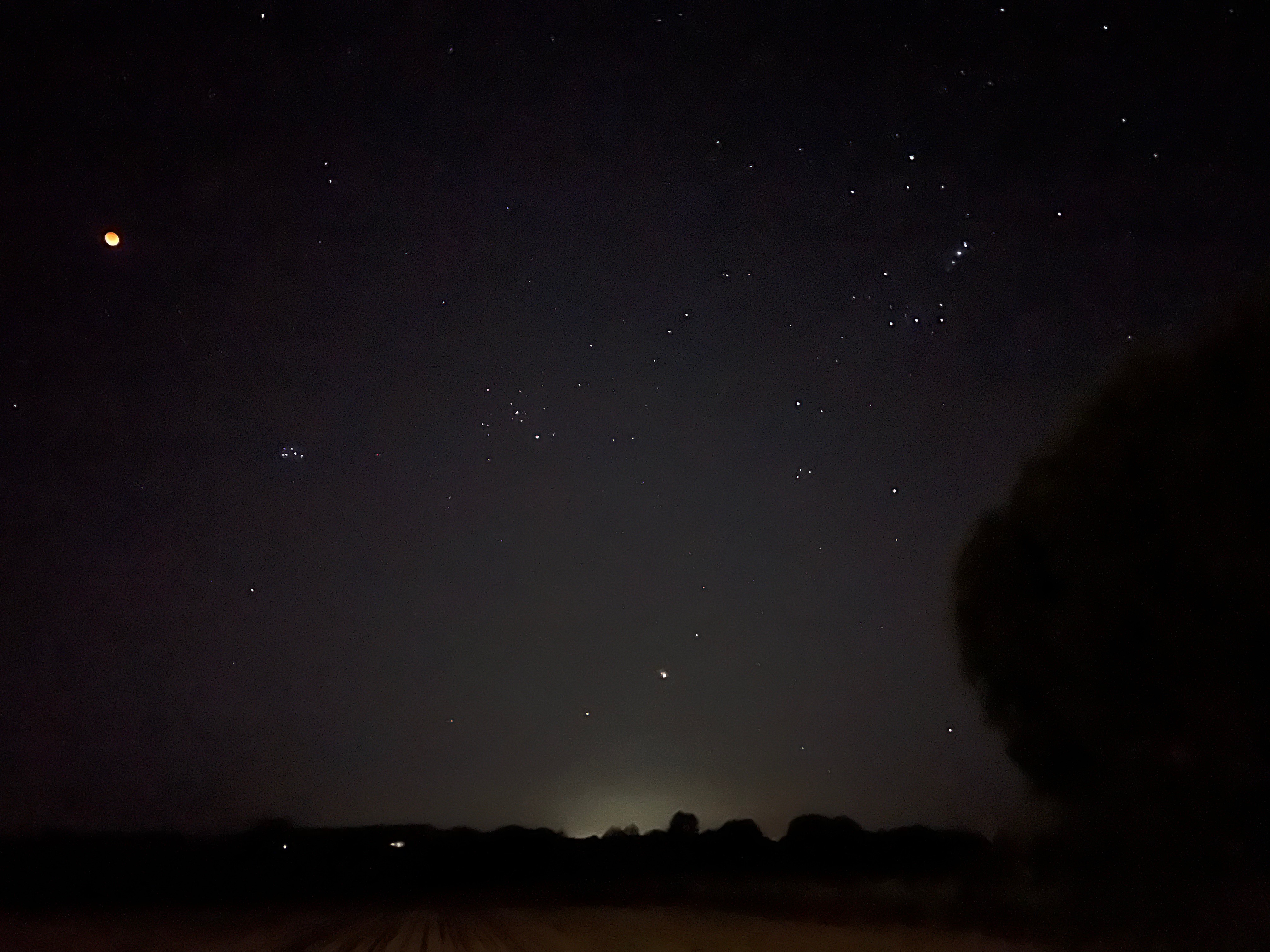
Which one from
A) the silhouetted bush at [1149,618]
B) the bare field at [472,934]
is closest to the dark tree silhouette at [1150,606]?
the silhouetted bush at [1149,618]

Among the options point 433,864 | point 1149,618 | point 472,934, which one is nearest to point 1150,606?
point 1149,618

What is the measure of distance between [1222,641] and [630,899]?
39.7 feet

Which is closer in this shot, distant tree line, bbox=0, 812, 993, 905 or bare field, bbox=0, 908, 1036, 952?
bare field, bbox=0, 908, 1036, 952

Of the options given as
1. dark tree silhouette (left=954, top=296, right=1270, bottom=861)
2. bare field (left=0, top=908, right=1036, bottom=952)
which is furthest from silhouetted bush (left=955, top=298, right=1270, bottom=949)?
bare field (left=0, top=908, right=1036, bottom=952)

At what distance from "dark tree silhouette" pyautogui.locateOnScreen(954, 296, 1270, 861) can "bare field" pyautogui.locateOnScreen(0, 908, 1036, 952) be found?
3.59m

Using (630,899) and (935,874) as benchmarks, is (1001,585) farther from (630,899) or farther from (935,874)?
(630,899)

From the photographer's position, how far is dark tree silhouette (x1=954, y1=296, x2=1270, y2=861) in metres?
13.7

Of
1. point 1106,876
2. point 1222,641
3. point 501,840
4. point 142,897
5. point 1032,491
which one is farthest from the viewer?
point 501,840

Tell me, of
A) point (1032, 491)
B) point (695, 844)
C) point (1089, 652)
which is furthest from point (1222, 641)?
point (695, 844)

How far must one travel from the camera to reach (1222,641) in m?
14.0

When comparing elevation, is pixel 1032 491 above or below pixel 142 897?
above

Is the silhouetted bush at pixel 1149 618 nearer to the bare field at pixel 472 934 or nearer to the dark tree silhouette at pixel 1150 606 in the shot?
the dark tree silhouette at pixel 1150 606

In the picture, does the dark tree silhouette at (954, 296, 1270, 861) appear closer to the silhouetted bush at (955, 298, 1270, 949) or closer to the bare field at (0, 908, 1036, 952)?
the silhouetted bush at (955, 298, 1270, 949)

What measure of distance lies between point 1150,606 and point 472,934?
31.8 feet
